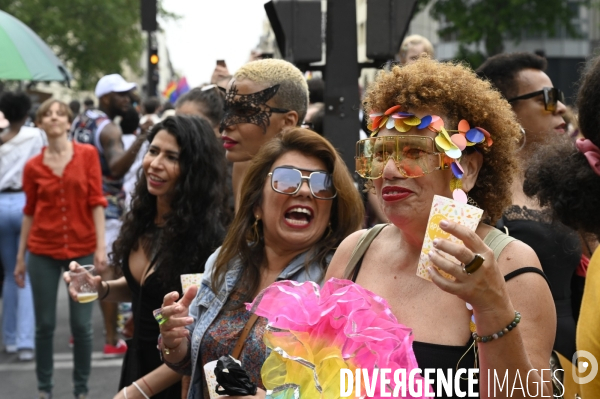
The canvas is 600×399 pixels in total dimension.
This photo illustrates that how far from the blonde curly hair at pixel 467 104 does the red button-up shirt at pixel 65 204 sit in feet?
17.1

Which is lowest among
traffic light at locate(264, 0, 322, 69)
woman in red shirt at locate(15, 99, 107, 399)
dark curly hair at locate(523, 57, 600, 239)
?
woman in red shirt at locate(15, 99, 107, 399)

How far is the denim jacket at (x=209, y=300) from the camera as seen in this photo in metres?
3.52

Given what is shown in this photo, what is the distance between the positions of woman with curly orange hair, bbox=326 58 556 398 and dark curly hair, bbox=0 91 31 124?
6766 mm

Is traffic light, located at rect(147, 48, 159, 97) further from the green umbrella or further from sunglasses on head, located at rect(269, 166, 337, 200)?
sunglasses on head, located at rect(269, 166, 337, 200)

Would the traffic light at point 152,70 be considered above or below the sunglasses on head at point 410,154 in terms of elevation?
below

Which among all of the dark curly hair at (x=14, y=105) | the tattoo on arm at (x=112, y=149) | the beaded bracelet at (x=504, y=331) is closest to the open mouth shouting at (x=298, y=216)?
the beaded bracelet at (x=504, y=331)

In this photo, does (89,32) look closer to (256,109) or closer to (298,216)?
(256,109)

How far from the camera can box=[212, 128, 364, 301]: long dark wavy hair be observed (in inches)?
141

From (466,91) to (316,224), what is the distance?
40.1 inches

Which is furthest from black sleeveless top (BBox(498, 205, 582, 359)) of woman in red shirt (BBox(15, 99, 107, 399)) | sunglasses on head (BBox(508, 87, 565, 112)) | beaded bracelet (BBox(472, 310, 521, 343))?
woman in red shirt (BBox(15, 99, 107, 399))

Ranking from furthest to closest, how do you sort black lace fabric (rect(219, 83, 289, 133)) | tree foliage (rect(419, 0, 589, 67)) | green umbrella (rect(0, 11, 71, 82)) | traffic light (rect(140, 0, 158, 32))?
tree foliage (rect(419, 0, 589, 67)) < traffic light (rect(140, 0, 158, 32)) < green umbrella (rect(0, 11, 71, 82)) < black lace fabric (rect(219, 83, 289, 133))

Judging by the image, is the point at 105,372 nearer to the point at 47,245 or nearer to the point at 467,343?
the point at 47,245

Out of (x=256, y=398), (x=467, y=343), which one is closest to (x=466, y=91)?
(x=467, y=343)

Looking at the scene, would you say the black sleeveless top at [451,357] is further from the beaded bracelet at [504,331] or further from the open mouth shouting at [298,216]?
the open mouth shouting at [298,216]
